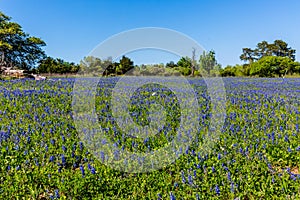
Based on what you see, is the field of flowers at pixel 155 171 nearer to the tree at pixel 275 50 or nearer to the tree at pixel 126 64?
the tree at pixel 126 64

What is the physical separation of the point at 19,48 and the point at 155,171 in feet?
153

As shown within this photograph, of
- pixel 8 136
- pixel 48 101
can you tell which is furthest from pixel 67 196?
pixel 48 101

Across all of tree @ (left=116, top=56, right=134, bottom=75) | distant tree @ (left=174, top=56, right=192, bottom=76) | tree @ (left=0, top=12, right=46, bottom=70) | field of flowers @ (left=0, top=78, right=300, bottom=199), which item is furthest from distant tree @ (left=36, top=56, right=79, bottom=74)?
field of flowers @ (left=0, top=78, right=300, bottom=199)

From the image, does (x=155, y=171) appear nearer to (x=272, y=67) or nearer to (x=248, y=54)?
(x=272, y=67)

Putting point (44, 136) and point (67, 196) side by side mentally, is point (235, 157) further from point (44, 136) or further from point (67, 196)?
point (44, 136)

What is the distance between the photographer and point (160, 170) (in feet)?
15.5

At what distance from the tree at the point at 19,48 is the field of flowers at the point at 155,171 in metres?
37.5

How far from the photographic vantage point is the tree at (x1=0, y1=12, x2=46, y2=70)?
40781mm

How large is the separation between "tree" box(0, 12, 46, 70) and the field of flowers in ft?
123

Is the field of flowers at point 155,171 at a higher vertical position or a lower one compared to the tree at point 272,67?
lower

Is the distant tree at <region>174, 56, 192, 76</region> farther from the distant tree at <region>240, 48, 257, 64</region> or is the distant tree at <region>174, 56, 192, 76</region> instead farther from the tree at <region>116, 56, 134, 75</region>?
the distant tree at <region>240, 48, 257, 64</region>

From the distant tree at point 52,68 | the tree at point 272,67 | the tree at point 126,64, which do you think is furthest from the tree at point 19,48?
the tree at point 272,67

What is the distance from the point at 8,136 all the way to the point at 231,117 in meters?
5.03

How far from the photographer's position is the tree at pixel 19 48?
40.8 meters
